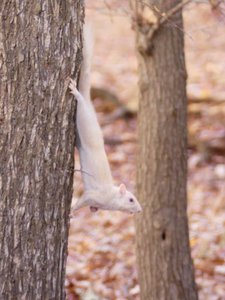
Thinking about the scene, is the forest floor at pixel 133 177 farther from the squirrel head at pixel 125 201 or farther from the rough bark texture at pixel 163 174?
the squirrel head at pixel 125 201

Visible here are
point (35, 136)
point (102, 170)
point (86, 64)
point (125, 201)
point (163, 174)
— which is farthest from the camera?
point (163, 174)

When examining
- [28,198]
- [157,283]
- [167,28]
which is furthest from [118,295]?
[28,198]

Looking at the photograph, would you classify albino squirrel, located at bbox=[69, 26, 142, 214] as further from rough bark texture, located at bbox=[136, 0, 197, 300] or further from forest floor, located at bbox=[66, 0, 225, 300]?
rough bark texture, located at bbox=[136, 0, 197, 300]

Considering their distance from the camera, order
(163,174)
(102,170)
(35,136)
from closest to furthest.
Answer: (35,136) < (102,170) < (163,174)

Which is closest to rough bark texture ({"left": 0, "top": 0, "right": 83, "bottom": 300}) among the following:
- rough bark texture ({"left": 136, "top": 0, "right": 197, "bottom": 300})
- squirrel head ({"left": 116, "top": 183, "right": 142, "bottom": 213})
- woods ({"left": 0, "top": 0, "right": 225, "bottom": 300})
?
woods ({"left": 0, "top": 0, "right": 225, "bottom": 300})

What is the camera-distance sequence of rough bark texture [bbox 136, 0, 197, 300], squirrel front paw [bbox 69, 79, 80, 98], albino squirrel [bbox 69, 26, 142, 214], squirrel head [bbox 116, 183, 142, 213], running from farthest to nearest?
rough bark texture [bbox 136, 0, 197, 300]
squirrel head [bbox 116, 183, 142, 213]
albino squirrel [bbox 69, 26, 142, 214]
squirrel front paw [bbox 69, 79, 80, 98]

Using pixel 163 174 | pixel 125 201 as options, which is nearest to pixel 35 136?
pixel 125 201

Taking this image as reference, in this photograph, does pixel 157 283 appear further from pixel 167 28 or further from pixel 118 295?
pixel 167 28

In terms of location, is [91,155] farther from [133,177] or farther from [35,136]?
[133,177]
